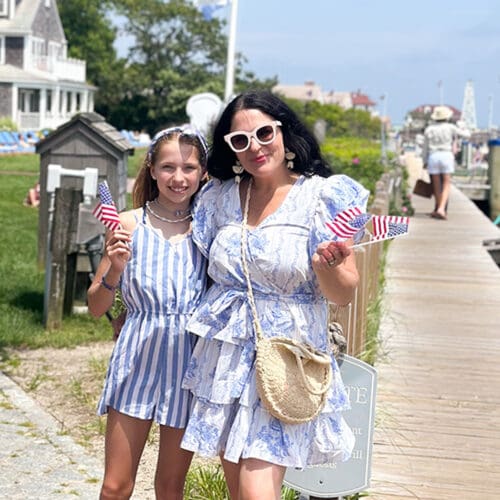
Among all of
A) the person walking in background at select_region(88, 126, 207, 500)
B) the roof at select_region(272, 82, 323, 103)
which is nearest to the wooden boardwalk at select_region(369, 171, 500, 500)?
the person walking in background at select_region(88, 126, 207, 500)

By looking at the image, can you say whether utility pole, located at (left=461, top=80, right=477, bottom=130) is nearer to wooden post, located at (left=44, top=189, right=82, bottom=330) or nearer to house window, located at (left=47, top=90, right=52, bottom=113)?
house window, located at (left=47, top=90, right=52, bottom=113)

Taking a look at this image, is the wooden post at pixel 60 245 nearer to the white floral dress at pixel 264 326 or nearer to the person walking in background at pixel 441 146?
the white floral dress at pixel 264 326

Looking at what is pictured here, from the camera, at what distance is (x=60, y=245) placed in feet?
25.2

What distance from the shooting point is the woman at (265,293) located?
10.5 feet

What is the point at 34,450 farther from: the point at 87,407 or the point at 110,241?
the point at 110,241

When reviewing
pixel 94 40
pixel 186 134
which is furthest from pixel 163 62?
pixel 186 134

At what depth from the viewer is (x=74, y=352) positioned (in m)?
7.32

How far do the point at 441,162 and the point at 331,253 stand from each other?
12282 millimetres

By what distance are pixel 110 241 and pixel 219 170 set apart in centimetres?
44

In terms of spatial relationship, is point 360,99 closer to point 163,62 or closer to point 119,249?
point 163,62

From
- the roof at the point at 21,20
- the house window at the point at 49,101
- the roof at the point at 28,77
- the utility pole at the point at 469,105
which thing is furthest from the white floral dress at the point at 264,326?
the utility pole at the point at 469,105

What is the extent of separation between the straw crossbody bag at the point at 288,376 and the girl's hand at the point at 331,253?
0.88 ft

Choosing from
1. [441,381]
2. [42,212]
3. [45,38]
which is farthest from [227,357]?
[45,38]

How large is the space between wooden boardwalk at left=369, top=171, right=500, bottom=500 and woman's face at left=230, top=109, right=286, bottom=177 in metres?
1.88
